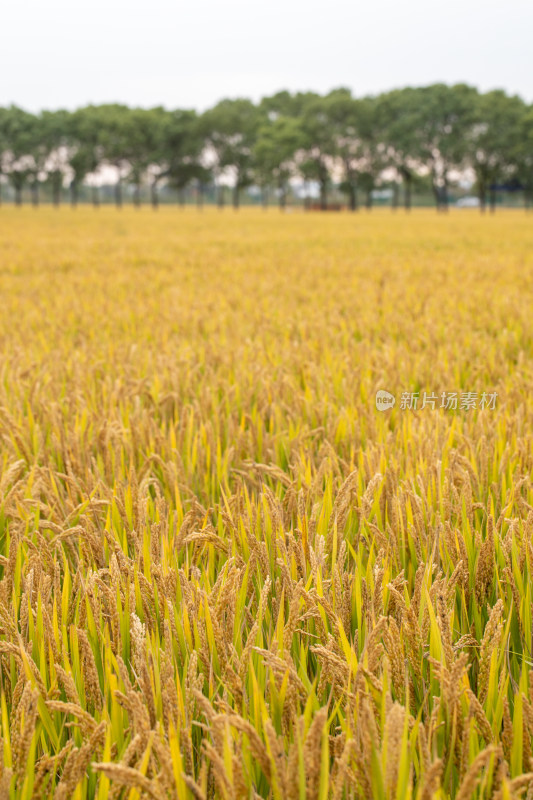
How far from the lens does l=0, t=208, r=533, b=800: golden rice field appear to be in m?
0.84

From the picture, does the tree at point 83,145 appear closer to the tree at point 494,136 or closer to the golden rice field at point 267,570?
the tree at point 494,136

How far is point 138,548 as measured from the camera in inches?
53.5

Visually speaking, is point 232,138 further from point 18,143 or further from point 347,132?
point 18,143

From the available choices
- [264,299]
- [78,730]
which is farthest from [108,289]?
[78,730]

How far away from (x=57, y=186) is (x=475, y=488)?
262 feet

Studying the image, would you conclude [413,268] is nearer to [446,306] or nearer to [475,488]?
[446,306]

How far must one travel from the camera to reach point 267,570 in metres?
1.29

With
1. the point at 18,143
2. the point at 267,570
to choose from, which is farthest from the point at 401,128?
the point at 267,570

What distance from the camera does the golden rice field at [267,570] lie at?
844 mm

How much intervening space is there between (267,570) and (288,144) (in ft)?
239

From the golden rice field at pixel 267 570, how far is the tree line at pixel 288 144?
68.6 metres

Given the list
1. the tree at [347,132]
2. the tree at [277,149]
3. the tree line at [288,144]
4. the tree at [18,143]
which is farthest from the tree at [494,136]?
the tree at [18,143]

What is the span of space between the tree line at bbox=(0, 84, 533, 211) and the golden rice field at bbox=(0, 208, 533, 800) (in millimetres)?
68565

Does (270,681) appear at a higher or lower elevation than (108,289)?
lower
